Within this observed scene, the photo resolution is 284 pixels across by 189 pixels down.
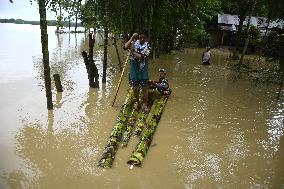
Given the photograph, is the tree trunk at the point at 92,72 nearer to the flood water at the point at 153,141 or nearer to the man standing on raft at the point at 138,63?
the flood water at the point at 153,141

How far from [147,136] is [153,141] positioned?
0.40m

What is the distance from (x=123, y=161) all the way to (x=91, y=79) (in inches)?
250

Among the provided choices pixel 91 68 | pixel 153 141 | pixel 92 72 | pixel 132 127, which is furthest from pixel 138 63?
pixel 92 72

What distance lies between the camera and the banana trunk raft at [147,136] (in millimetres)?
6848

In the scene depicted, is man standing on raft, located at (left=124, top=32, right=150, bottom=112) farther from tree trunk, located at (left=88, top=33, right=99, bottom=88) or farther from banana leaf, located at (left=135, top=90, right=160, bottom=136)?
tree trunk, located at (left=88, top=33, right=99, bottom=88)

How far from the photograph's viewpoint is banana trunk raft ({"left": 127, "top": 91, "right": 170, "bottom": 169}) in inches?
270

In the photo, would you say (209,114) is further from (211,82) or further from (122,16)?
(122,16)

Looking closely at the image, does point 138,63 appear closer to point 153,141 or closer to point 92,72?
point 153,141

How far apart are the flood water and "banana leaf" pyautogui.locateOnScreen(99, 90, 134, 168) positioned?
16 centimetres

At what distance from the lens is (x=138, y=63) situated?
373 inches

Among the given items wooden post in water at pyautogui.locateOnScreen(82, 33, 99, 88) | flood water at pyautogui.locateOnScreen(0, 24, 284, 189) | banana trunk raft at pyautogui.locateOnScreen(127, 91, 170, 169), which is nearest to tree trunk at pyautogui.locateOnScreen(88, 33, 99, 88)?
wooden post in water at pyautogui.locateOnScreen(82, 33, 99, 88)

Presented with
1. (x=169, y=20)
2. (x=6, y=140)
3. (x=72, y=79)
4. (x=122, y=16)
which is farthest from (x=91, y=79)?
(x=169, y=20)

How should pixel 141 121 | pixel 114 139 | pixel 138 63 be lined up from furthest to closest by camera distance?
pixel 138 63
pixel 141 121
pixel 114 139

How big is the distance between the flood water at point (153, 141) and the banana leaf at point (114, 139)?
0.16 metres
